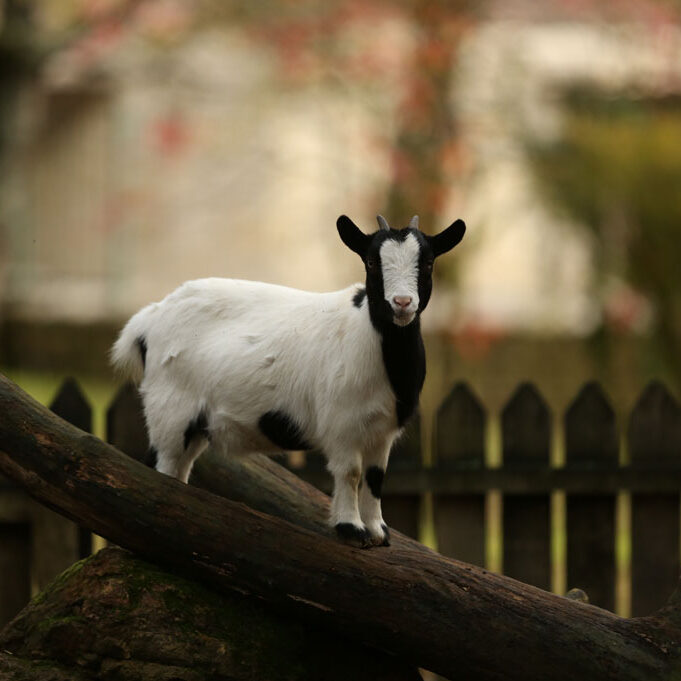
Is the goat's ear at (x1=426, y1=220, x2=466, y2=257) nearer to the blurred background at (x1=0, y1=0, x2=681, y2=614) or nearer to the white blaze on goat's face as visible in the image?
the white blaze on goat's face

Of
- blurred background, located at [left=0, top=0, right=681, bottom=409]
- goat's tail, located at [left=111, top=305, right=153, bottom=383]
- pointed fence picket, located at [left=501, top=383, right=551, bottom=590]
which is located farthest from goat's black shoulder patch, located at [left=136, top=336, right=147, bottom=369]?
blurred background, located at [left=0, top=0, right=681, bottom=409]

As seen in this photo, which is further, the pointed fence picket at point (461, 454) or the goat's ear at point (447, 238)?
the pointed fence picket at point (461, 454)

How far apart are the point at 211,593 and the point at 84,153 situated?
43.4 feet

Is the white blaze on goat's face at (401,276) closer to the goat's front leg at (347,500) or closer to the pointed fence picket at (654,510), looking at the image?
the goat's front leg at (347,500)

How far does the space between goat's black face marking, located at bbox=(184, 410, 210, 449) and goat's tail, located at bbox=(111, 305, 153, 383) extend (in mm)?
348

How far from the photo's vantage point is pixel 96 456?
3527 mm

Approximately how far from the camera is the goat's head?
10.5 feet

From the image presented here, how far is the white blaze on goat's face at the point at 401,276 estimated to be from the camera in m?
3.17

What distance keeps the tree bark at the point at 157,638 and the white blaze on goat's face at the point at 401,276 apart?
1165mm

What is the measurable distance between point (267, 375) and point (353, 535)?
61cm

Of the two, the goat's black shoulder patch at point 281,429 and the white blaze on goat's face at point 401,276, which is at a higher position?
the white blaze on goat's face at point 401,276

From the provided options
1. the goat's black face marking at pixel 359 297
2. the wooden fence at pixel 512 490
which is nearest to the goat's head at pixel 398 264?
the goat's black face marking at pixel 359 297

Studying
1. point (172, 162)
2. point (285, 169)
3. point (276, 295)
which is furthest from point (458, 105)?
point (276, 295)

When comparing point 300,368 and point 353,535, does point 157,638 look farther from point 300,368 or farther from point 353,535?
point 300,368
